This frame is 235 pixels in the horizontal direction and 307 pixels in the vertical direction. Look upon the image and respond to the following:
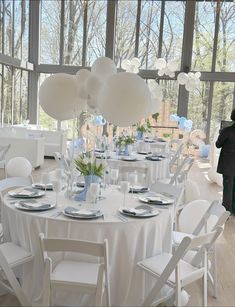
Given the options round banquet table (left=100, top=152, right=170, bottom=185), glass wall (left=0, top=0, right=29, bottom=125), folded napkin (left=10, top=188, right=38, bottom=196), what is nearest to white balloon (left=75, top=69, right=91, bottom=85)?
folded napkin (left=10, top=188, right=38, bottom=196)

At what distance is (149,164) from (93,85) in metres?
2.78

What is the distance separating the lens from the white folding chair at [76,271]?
91.7 inches

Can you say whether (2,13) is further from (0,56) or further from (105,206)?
(105,206)

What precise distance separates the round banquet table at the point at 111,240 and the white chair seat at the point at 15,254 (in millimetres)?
48

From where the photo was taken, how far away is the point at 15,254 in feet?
9.42

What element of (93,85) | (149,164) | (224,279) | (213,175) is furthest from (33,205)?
(213,175)

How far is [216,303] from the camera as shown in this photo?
3.27 metres

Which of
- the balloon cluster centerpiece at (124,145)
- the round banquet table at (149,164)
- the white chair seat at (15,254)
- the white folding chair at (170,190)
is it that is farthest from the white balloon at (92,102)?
the balloon cluster centerpiece at (124,145)

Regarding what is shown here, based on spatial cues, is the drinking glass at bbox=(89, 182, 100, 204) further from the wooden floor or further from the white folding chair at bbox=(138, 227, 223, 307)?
the wooden floor

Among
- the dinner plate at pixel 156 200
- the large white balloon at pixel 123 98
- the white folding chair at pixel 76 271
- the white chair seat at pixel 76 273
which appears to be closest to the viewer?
the white folding chair at pixel 76 271

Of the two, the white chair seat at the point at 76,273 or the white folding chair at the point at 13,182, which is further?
the white folding chair at the point at 13,182

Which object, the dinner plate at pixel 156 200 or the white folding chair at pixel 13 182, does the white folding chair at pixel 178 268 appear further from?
the white folding chair at pixel 13 182

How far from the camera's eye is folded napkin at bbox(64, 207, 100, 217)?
114 inches

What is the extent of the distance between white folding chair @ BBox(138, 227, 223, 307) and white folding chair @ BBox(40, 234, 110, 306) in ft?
1.13
